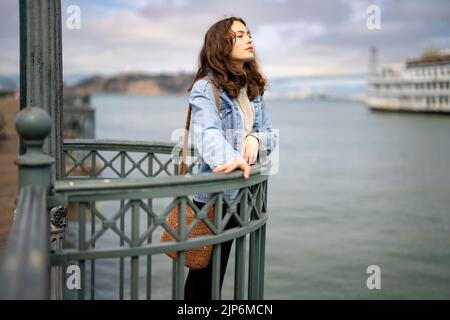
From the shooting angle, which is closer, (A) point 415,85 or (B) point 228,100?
(B) point 228,100

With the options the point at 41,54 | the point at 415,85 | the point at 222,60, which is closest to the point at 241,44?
the point at 222,60

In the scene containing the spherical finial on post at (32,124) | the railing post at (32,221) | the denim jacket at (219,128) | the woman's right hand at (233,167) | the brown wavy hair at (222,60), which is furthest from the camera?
the brown wavy hair at (222,60)

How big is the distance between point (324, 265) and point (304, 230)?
2363mm

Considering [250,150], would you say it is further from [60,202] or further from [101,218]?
[60,202]

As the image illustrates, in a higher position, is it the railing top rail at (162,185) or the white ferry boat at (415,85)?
the white ferry boat at (415,85)

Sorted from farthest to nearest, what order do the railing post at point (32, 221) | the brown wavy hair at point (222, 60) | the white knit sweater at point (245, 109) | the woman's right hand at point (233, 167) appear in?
the white knit sweater at point (245, 109) → the brown wavy hair at point (222, 60) → the woman's right hand at point (233, 167) → the railing post at point (32, 221)

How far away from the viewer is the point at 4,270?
1.66 m

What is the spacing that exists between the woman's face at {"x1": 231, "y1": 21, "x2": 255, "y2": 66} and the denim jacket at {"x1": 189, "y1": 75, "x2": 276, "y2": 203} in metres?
0.23

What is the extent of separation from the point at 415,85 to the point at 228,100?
94.0 meters

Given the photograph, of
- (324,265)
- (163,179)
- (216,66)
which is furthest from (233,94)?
(324,265)

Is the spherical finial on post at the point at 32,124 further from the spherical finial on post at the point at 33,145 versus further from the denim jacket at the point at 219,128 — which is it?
the denim jacket at the point at 219,128

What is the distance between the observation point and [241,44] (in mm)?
3275

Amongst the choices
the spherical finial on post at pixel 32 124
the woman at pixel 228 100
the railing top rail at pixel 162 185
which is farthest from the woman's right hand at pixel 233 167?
the spherical finial on post at pixel 32 124

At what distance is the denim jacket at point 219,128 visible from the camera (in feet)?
9.64
